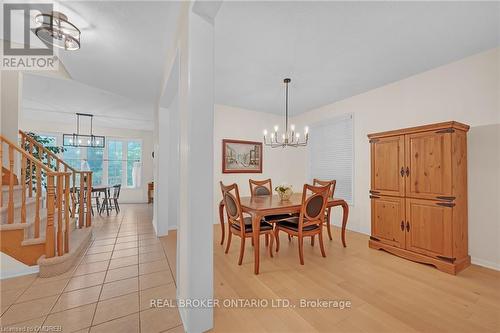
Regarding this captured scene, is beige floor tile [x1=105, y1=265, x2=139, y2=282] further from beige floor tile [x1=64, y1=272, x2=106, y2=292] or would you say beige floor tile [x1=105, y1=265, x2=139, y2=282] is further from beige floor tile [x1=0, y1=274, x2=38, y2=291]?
beige floor tile [x1=0, y1=274, x2=38, y2=291]

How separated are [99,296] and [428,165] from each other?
12.4ft

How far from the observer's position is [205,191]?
58.6 inches

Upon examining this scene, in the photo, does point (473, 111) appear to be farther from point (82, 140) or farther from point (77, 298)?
point (82, 140)

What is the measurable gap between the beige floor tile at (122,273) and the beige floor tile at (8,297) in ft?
2.21

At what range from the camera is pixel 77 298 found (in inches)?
74.4

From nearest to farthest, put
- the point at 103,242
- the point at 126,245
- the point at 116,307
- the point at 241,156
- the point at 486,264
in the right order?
1. the point at 116,307
2. the point at 486,264
3. the point at 126,245
4. the point at 103,242
5. the point at 241,156

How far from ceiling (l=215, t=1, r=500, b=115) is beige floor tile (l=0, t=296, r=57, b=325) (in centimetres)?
290

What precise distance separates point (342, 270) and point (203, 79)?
248 cm

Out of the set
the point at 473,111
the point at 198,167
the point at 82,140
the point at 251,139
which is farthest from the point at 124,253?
the point at 473,111

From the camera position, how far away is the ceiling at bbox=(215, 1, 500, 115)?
→ 1856 millimetres

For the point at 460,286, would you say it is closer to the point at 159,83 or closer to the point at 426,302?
the point at 426,302

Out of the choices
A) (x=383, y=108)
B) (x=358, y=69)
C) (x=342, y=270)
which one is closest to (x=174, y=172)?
(x=342, y=270)

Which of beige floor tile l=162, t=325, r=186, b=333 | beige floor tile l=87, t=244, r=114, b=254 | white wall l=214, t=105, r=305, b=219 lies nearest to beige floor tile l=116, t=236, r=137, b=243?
beige floor tile l=87, t=244, r=114, b=254

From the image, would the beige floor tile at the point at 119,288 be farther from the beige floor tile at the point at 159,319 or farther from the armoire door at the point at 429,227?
the armoire door at the point at 429,227
